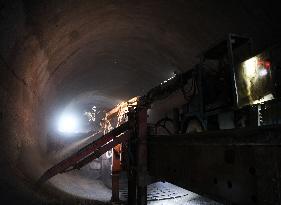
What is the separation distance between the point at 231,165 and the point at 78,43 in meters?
6.74

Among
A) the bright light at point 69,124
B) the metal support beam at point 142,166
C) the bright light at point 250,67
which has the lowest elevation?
the metal support beam at point 142,166

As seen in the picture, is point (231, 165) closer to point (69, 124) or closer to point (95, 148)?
point (95, 148)

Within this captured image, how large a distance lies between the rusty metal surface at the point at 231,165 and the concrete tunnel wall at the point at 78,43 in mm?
2658

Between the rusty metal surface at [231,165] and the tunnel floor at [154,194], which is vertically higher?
the rusty metal surface at [231,165]

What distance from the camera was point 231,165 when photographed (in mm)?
2564

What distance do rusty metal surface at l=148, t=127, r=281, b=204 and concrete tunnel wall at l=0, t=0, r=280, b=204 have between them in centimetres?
266

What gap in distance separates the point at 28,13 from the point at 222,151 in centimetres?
397

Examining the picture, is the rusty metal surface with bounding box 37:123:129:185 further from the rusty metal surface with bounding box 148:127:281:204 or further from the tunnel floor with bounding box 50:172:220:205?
the rusty metal surface with bounding box 148:127:281:204

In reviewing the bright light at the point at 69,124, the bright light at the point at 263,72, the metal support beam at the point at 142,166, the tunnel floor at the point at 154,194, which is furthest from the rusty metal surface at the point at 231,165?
the bright light at the point at 69,124

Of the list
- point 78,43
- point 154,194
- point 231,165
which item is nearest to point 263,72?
point 231,165

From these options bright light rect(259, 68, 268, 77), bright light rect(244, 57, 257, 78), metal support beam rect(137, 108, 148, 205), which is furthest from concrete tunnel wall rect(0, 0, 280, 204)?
metal support beam rect(137, 108, 148, 205)

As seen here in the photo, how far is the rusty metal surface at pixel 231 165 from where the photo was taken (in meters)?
2.10

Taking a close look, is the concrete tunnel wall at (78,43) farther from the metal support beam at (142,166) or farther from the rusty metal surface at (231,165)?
the rusty metal surface at (231,165)

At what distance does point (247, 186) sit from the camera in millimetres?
2340
